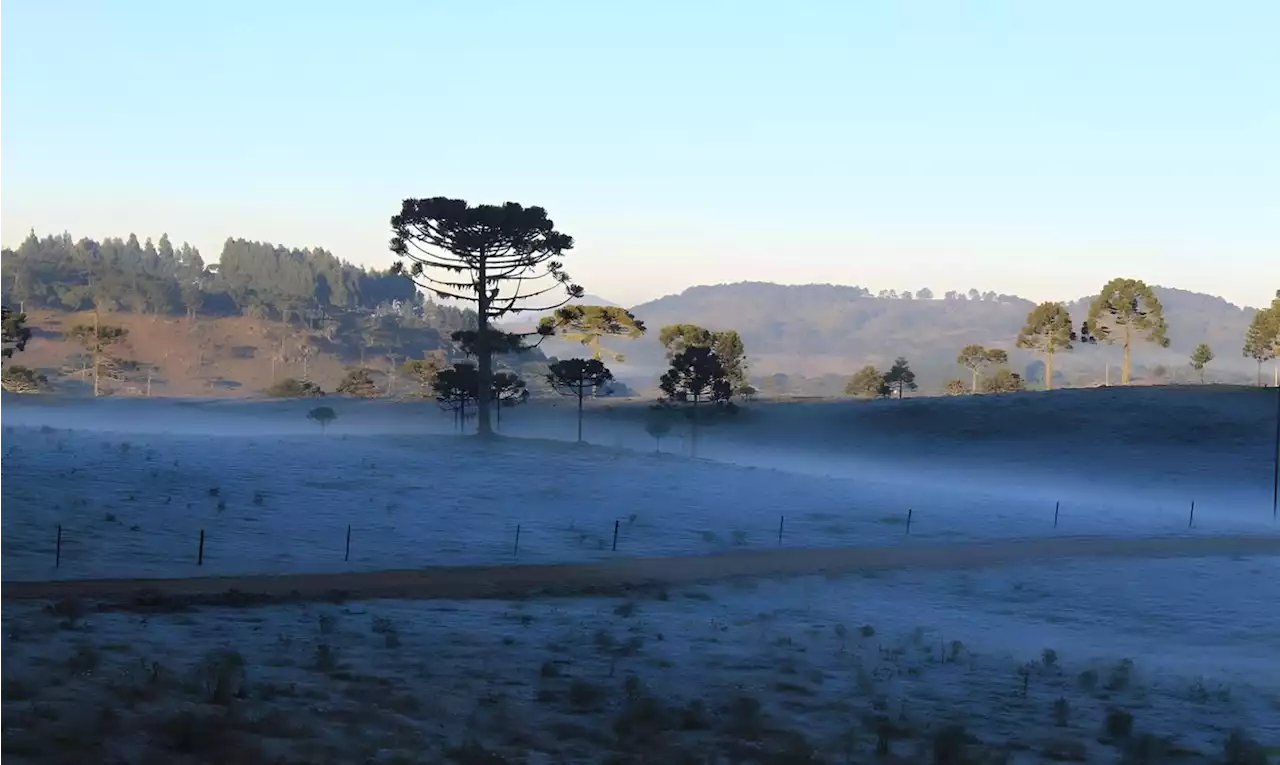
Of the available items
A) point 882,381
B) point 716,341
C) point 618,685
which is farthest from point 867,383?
point 618,685

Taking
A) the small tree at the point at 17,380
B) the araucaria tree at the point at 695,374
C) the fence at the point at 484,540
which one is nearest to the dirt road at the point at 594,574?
the fence at the point at 484,540

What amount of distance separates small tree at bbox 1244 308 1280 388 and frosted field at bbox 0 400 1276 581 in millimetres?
47615

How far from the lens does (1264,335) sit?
115m

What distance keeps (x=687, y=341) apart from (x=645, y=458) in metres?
45.9

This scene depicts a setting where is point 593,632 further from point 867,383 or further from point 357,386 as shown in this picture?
point 867,383

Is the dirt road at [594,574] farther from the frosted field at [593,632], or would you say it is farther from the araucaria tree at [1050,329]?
the araucaria tree at [1050,329]

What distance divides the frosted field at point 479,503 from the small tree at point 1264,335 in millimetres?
47615

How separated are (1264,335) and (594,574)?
105489mm

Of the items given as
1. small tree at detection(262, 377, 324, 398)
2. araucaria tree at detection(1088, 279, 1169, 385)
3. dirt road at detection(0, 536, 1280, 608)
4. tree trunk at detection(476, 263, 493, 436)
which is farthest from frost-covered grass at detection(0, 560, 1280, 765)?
small tree at detection(262, 377, 324, 398)

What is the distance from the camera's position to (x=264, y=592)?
2319 cm

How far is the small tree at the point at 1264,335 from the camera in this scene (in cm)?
11450

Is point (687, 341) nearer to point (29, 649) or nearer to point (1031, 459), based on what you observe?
point (1031, 459)

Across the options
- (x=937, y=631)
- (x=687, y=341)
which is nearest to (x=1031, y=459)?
(x=687, y=341)

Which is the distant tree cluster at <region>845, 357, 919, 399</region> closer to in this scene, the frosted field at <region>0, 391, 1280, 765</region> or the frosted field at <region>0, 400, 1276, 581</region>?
the frosted field at <region>0, 400, 1276, 581</region>
